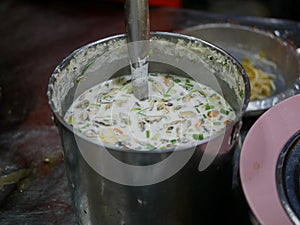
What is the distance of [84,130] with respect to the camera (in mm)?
1144

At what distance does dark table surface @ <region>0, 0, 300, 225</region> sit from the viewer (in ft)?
4.16

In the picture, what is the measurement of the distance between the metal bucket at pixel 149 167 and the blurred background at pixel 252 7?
1639mm

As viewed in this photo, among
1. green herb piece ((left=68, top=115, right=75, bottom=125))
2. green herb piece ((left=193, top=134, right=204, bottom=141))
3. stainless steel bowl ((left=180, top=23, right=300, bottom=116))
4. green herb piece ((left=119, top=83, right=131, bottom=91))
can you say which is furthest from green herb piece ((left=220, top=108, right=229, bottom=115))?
stainless steel bowl ((left=180, top=23, right=300, bottom=116))

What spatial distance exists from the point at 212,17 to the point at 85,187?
1162 millimetres

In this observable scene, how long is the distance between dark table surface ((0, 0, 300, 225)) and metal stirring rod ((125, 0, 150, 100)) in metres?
0.34

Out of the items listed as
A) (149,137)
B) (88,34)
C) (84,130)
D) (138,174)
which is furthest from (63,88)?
(88,34)

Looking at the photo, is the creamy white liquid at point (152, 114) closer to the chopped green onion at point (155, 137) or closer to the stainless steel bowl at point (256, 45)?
the chopped green onion at point (155, 137)

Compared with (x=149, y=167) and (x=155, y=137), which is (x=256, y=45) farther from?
Answer: (x=149, y=167)

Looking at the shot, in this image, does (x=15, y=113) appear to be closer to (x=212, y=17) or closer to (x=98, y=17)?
(x=98, y=17)

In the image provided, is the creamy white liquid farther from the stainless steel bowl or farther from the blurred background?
the blurred background

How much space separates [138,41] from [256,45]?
0.85 metres

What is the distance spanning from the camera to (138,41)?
45.7 inches

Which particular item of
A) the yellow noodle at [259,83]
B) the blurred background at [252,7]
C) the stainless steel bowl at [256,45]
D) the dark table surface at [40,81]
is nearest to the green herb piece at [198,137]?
the dark table surface at [40,81]

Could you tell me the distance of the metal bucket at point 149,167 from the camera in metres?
0.91
